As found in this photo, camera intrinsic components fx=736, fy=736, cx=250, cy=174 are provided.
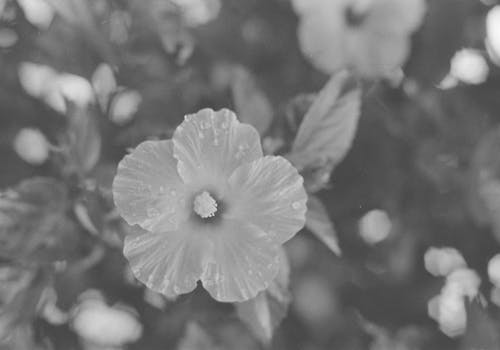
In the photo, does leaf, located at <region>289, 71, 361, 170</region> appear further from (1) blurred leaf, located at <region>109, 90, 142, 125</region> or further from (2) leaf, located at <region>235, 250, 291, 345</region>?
(1) blurred leaf, located at <region>109, 90, 142, 125</region>

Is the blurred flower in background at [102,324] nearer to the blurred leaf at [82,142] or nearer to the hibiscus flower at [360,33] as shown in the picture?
the blurred leaf at [82,142]

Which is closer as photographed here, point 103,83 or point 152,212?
point 152,212

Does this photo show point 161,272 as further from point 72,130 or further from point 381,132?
point 381,132

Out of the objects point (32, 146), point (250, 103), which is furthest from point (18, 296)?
point (250, 103)

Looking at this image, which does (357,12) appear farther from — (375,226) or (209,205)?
(209,205)

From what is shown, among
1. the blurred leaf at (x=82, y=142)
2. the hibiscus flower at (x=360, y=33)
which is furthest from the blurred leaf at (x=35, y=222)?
the hibiscus flower at (x=360, y=33)

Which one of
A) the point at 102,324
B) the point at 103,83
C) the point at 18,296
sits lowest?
the point at 102,324
